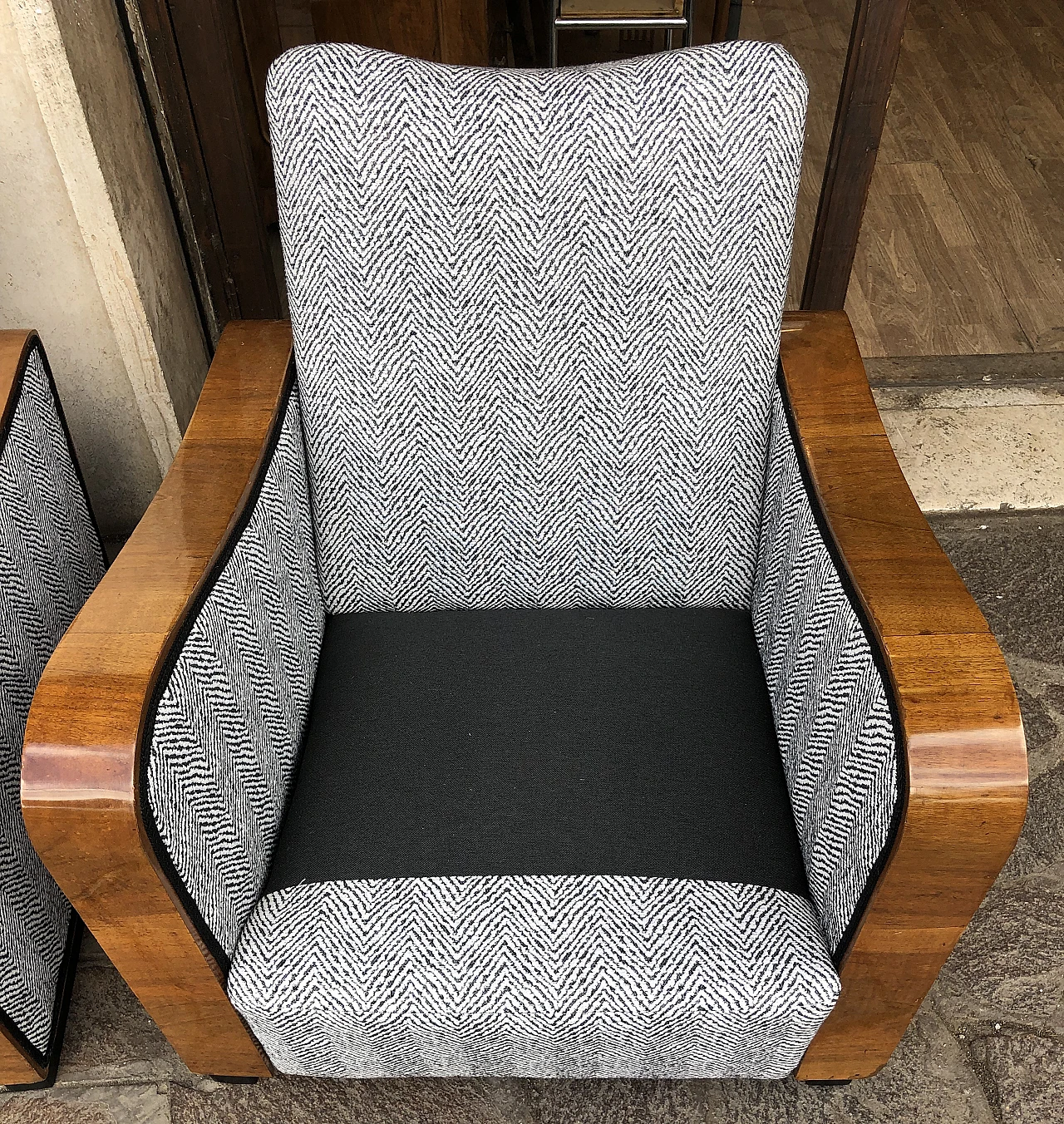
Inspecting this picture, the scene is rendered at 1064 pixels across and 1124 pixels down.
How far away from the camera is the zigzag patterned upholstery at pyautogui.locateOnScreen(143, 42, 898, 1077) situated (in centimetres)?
90

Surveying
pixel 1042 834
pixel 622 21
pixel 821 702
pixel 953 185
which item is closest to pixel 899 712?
pixel 821 702

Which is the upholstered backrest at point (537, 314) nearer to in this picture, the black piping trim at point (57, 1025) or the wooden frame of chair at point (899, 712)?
the wooden frame of chair at point (899, 712)

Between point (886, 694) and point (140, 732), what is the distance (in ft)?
1.87

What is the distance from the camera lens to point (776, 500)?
1.13 meters

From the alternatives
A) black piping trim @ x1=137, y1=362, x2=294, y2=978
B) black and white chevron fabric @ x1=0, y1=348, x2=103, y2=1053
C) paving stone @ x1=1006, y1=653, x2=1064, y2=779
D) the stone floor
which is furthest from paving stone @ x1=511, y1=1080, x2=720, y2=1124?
paving stone @ x1=1006, y1=653, x2=1064, y2=779

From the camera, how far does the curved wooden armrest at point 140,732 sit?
77 cm

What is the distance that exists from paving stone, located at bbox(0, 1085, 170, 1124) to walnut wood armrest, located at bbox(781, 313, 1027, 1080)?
714 mm

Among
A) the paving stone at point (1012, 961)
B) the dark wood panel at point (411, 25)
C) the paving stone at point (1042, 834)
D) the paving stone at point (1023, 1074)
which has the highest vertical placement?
the dark wood panel at point (411, 25)

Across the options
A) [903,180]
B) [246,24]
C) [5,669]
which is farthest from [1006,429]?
[5,669]

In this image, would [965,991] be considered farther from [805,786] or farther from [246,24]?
[246,24]

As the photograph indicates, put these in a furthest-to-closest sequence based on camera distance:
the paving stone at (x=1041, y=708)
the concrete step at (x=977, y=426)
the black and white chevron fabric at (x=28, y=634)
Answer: the concrete step at (x=977, y=426)
the paving stone at (x=1041, y=708)
the black and white chevron fabric at (x=28, y=634)

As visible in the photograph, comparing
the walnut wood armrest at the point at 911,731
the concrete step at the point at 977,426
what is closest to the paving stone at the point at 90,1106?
the walnut wood armrest at the point at 911,731

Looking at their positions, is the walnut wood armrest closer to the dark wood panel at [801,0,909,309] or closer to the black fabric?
the black fabric

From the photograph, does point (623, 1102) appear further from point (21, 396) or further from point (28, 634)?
point (21, 396)
